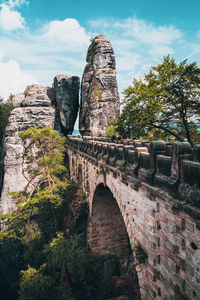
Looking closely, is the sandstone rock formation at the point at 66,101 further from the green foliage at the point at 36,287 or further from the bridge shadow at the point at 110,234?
the green foliage at the point at 36,287

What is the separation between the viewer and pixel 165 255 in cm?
455

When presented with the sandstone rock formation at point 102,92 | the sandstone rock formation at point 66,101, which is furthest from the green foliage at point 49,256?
the sandstone rock formation at point 66,101

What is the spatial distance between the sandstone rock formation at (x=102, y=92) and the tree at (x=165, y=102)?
24.4 ft

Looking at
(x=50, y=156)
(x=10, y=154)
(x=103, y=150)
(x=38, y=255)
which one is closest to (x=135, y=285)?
(x=38, y=255)

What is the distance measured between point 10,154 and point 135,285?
17.4m

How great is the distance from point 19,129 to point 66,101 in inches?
360

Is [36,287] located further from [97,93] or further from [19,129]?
[97,93]

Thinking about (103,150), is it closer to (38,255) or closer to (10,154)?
(38,255)

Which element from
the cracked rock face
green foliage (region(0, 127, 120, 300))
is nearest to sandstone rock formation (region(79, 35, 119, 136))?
the cracked rock face

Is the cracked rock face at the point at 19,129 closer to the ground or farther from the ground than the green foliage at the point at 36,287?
farther from the ground

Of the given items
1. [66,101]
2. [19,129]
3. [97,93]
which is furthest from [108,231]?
[66,101]

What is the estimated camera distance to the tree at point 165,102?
557 inches

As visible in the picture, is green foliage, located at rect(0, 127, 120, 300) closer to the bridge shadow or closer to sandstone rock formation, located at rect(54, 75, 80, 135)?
the bridge shadow

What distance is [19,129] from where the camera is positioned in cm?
2153
